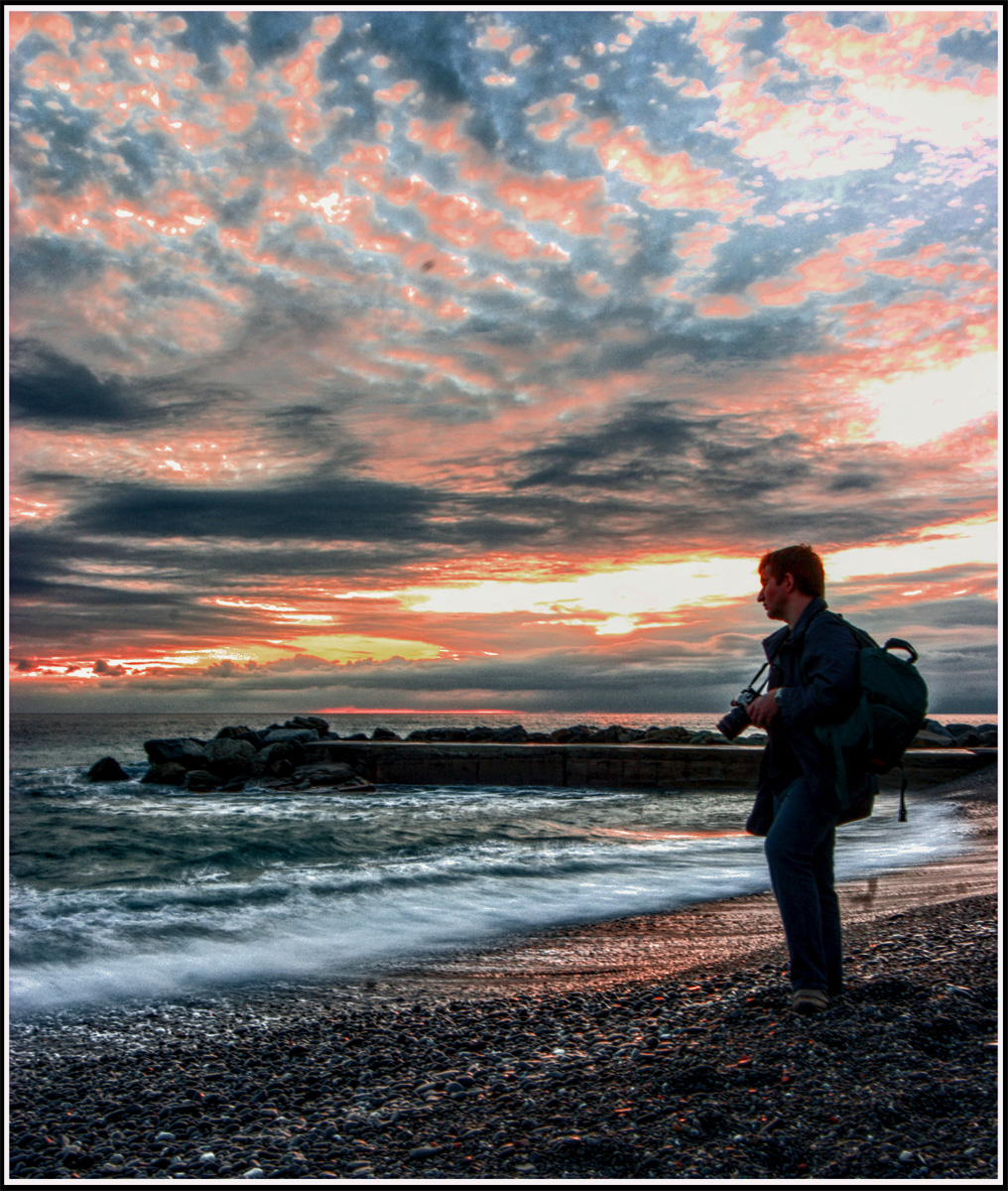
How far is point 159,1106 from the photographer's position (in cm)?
311

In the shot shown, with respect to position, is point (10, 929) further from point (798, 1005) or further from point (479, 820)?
point (479, 820)

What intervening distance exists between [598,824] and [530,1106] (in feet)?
39.7

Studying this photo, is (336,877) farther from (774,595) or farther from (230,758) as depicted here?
(230,758)

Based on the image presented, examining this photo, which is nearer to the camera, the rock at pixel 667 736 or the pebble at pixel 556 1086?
the pebble at pixel 556 1086

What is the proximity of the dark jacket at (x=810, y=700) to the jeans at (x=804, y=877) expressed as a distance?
85 millimetres

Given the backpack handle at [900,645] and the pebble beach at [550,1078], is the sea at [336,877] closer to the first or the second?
the pebble beach at [550,1078]

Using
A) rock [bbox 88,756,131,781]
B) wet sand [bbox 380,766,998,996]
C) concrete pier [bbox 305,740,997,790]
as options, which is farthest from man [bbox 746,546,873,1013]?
rock [bbox 88,756,131,781]

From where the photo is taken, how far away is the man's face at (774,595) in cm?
351

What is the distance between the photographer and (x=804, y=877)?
325 centimetres

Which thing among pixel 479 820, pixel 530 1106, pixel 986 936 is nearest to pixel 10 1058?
pixel 530 1106

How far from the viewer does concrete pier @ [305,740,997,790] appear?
18.6 meters

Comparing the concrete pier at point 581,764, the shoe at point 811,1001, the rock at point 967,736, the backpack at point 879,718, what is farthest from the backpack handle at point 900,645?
the rock at point 967,736

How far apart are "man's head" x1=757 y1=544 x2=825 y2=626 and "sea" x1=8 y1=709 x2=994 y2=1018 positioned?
380 cm

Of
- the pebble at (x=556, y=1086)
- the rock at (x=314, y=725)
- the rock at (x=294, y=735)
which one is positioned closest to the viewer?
the pebble at (x=556, y=1086)
